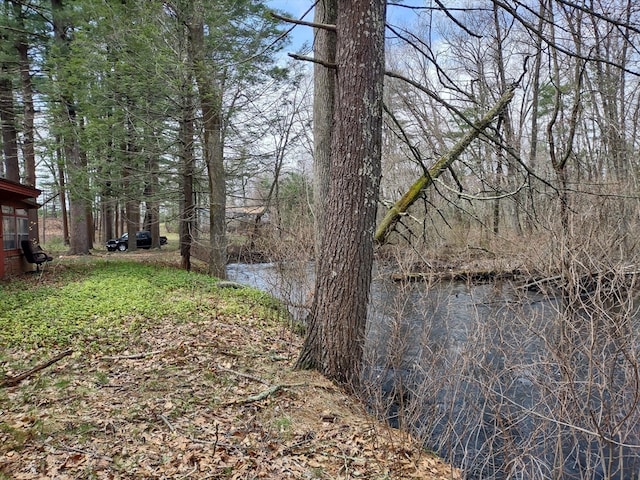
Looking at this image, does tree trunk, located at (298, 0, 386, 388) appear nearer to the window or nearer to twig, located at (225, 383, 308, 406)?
twig, located at (225, 383, 308, 406)

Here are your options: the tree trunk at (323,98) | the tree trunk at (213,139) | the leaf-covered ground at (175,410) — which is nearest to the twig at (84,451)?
the leaf-covered ground at (175,410)

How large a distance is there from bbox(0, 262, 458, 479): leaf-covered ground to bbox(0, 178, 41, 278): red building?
4.35 m

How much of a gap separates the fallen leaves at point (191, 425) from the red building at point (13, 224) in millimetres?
6101

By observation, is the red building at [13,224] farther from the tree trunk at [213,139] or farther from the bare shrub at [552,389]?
the bare shrub at [552,389]

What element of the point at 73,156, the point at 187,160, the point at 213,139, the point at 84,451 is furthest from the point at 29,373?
the point at 73,156

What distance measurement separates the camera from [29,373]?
3998mm

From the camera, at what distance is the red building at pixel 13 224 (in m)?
9.15

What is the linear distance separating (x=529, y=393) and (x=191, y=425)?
3.67 metres

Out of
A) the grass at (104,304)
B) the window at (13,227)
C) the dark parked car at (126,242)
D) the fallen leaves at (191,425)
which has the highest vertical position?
the window at (13,227)

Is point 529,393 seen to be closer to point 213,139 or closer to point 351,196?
point 351,196

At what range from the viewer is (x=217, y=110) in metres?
9.26

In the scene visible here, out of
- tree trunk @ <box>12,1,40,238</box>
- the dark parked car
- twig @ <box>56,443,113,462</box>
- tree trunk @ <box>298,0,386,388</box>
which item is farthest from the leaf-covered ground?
the dark parked car

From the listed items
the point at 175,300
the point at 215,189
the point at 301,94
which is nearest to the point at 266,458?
the point at 175,300

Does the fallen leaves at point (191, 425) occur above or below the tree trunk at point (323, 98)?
below
